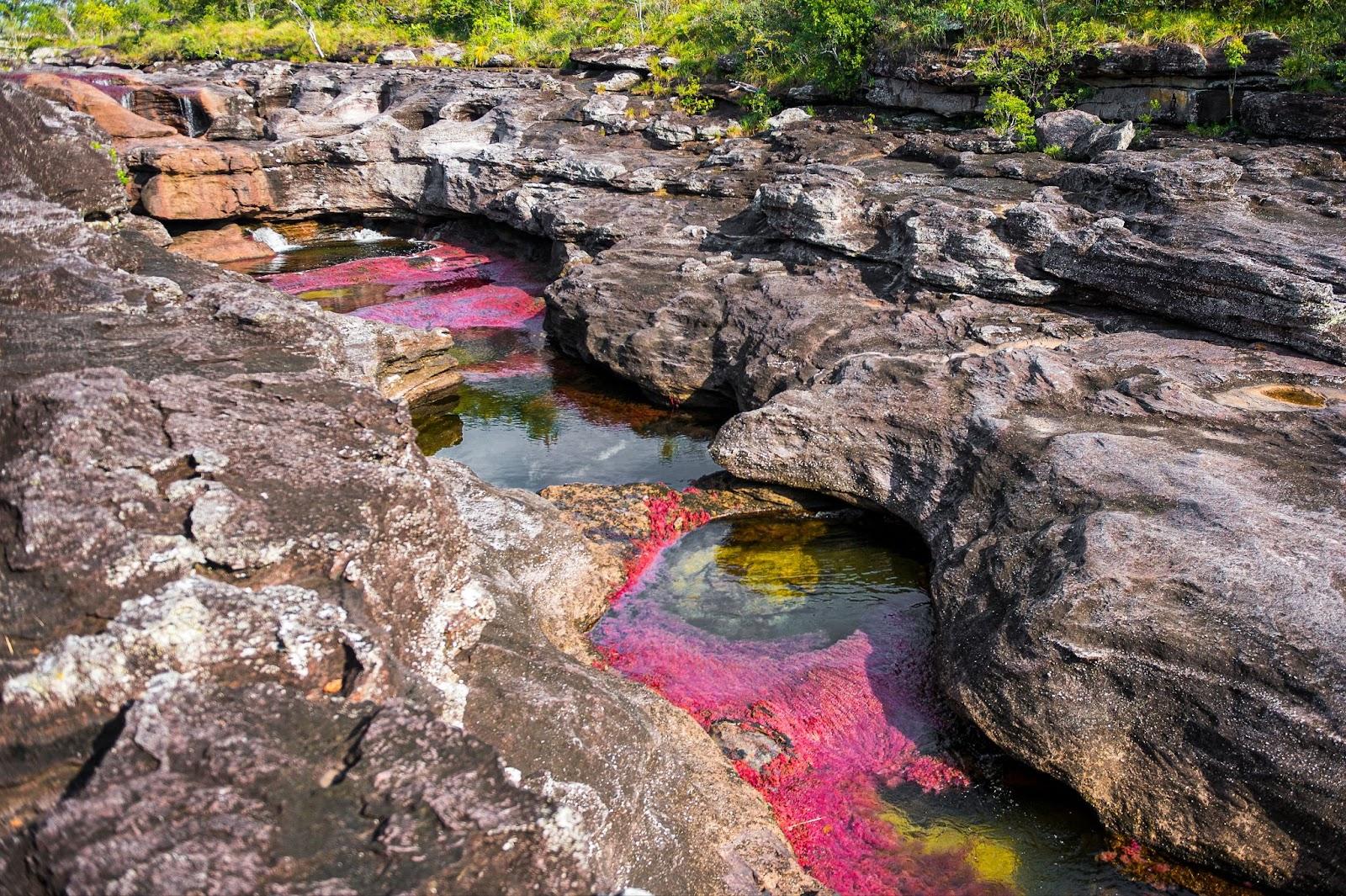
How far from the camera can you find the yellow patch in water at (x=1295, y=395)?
14.6 meters

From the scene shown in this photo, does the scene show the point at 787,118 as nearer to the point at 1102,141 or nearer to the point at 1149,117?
the point at 1149,117

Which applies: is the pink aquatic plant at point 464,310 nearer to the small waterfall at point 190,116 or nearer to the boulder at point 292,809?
the small waterfall at point 190,116

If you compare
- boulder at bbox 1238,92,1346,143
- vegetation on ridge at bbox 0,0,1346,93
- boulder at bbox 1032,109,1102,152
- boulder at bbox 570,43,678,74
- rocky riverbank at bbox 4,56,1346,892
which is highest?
vegetation on ridge at bbox 0,0,1346,93

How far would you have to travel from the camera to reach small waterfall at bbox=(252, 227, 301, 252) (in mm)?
40219

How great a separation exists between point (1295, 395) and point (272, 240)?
3877cm

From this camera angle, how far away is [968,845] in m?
10.5

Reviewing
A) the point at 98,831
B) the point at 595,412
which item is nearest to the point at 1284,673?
the point at 98,831

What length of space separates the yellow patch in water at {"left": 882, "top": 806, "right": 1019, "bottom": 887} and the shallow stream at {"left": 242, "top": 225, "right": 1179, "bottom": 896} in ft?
0.06

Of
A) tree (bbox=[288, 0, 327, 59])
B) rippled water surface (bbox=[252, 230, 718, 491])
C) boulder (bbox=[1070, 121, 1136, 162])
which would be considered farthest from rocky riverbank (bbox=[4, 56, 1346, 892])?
tree (bbox=[288, 0, 327, 59])

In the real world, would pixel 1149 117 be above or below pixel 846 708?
above

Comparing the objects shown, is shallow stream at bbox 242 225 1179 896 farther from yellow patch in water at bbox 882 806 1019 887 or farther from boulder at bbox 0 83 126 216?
boulder at bbox 0 83 126 216

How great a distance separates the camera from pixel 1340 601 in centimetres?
1012

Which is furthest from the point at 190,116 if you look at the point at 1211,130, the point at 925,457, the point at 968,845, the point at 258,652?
the point at 968,845

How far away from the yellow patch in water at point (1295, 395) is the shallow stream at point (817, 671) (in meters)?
6.28
